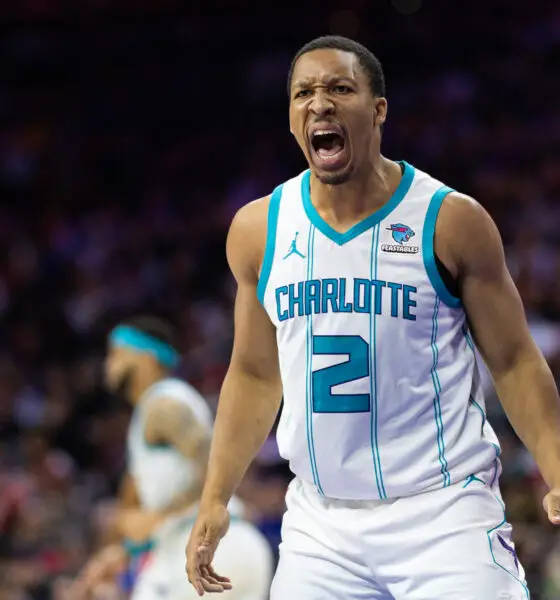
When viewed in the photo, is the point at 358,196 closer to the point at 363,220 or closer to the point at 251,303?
the point at 363,220

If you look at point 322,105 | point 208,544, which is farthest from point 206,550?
point 322,105

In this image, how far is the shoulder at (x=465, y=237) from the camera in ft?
9.47

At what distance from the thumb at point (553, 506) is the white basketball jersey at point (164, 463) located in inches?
96.8

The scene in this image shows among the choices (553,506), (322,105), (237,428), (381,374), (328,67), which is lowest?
(553,506)

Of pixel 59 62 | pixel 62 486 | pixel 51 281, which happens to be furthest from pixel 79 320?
pixel 59 62

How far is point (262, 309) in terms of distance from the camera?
10.5 feet

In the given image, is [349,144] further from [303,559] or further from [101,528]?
[101,528]

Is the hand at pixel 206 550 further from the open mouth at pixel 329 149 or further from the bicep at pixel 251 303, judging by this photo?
the open mouth at pixel 329 149

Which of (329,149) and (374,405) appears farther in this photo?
(329,149)

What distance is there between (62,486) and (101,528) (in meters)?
1.30

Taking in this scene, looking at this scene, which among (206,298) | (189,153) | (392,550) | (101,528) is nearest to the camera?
(392,550)

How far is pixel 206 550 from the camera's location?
9.88 feet

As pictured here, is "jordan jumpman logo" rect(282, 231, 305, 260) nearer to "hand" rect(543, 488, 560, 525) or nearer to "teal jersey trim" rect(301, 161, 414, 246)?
"teal jersey trim" rect(301, 161, 414, 246)

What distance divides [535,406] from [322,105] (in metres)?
0.95
